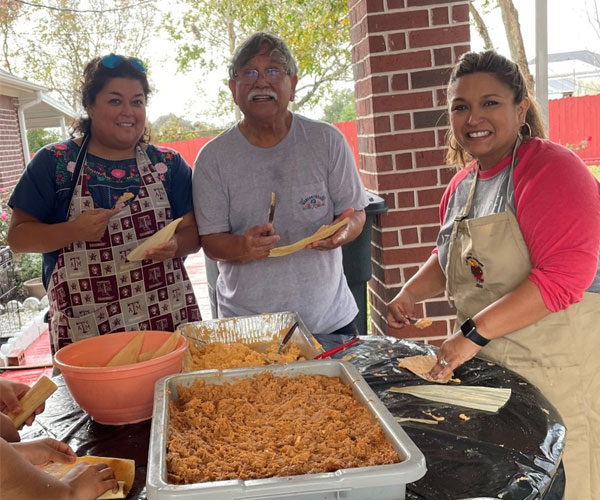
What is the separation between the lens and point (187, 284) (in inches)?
110

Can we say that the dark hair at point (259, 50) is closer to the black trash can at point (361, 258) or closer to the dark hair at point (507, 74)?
the dark hair at point (507, 74)

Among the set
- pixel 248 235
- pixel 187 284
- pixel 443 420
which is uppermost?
pixel 248 235

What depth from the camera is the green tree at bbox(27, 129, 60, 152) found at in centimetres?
2125

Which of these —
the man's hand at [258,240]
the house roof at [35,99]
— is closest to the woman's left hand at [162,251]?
the man's hand at [258,240]

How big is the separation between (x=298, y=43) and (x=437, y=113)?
21.5 ft

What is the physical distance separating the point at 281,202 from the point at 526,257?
1.13 meters

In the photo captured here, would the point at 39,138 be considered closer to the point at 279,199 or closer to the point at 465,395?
the point at 279,199

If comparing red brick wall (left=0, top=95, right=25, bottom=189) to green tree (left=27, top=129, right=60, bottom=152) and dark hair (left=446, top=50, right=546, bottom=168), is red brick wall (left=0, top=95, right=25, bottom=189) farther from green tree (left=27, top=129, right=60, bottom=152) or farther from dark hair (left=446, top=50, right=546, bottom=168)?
dark hair (left=446, top=50, right=546, bottom=168)

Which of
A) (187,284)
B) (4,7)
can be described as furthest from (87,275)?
(4,7)

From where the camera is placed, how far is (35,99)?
13367 millimetres

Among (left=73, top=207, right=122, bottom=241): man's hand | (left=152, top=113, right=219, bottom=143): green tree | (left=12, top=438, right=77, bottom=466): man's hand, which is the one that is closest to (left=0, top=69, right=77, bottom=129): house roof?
(left=152, top=113, right=219, bottom=143): green tree

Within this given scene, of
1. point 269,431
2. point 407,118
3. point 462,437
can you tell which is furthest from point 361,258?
point 269,431

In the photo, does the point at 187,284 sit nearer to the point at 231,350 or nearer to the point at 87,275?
the point at 87,275

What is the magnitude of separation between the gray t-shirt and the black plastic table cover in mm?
695
